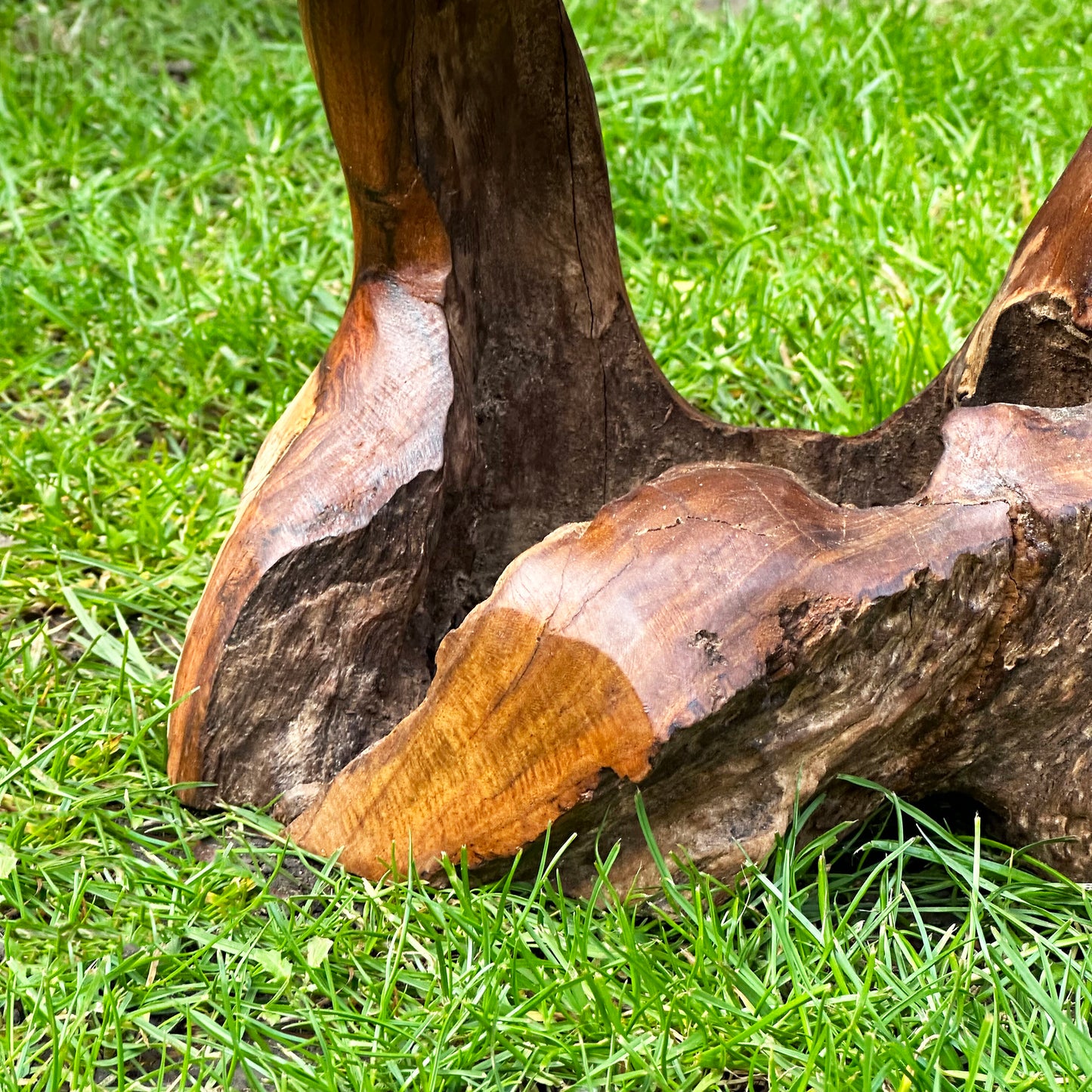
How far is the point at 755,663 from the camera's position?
3.92ft

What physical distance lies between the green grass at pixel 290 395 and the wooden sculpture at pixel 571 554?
99mm

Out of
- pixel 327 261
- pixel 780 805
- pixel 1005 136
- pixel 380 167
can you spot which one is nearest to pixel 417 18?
pixel 380 167

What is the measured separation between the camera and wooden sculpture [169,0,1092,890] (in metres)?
1.24

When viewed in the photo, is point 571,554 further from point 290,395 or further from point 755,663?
point 290,395

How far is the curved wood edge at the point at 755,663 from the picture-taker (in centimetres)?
121

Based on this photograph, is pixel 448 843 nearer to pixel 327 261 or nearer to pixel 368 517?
pixel 368 517

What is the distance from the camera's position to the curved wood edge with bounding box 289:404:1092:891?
1211 mm

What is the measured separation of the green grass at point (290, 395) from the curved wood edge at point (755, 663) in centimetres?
9

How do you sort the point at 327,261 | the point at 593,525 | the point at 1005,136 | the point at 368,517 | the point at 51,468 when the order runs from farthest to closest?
the point at 1005,136, the point at 327,261, the point at 51,468, the point at 368,517, the point at 593,525

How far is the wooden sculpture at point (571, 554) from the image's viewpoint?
1235 mm

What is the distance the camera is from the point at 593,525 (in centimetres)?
129

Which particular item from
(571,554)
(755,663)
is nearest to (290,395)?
(571,554)

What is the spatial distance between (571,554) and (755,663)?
210 mm

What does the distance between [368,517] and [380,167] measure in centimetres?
43
